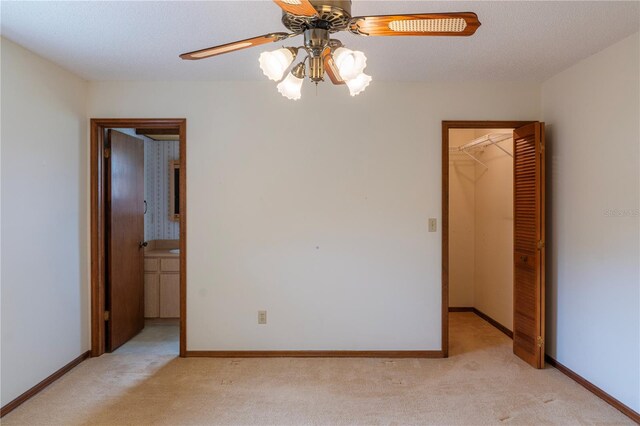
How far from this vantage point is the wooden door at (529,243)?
299 cm

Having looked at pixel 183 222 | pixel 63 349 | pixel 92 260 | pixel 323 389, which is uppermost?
pixel 183 222

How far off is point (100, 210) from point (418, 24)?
9.96ft

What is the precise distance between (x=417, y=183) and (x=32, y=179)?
2904 mm

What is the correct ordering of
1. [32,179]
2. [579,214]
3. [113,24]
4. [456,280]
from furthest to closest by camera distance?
1. [456,280]
2. [579,214]
3. [32,179]
4. [113,24]

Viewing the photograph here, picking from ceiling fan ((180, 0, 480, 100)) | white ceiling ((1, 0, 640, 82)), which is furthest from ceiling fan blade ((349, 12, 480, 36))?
Answer: white ceiling ((1, 0, 640, 82))

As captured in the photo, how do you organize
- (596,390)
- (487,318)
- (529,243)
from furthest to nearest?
(487,318), (529,243), (596,390)

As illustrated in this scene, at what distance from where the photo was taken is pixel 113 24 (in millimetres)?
2201

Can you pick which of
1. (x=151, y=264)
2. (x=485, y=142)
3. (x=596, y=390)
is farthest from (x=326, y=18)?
(x=151, y=264)

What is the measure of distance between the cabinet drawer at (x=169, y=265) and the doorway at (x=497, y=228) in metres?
2.78

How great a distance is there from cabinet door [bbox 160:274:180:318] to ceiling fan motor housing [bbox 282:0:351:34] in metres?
3.36

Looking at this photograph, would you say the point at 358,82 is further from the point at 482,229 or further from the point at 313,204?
the point at 482,229

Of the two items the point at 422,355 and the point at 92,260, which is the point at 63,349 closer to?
the point at 92,260

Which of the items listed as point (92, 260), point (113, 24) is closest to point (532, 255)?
point (113, 24)

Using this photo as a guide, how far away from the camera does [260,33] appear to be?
232cm
